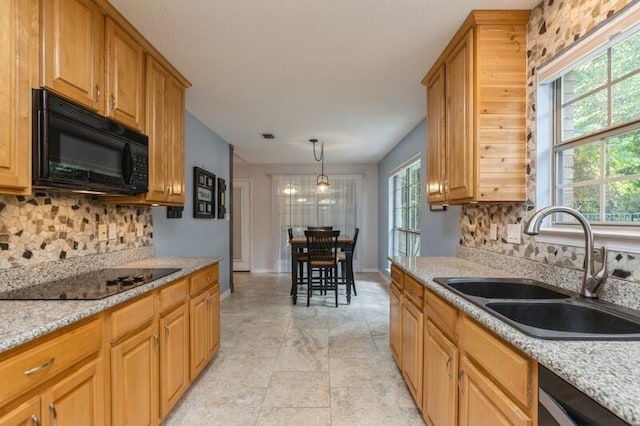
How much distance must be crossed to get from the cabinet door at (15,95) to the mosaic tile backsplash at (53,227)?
42 centimetres

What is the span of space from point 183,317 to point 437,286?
154cm

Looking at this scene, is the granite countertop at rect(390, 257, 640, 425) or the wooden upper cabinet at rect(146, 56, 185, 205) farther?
the wooden upper cabinet at rect(146, 56, 185, 205)

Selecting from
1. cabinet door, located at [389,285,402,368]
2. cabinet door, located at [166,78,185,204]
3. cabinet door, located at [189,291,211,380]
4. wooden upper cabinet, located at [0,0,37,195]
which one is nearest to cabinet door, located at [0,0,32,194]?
wooden upper cabinet, located at [0,0,37,195]

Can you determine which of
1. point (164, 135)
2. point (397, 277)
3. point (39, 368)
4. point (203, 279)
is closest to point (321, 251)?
point (397, 277)

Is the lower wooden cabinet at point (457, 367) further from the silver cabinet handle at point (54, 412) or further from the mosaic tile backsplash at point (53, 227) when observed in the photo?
the mosaic tile backsplash at point (53, 227)

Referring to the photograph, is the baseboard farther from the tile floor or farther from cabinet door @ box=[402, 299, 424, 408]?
cabinet door @ box=[402, 299, 424, 408]

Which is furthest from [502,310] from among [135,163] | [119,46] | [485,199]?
[119,46]

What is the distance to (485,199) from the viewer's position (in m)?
1.84

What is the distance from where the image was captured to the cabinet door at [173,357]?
1763mm

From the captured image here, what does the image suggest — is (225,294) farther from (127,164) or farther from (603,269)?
(603,269)

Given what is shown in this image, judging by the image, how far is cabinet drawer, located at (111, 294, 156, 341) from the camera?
1.36 meters

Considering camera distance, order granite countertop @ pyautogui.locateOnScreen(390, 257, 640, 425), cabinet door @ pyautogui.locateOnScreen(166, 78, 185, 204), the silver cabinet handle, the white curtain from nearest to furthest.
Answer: granite countertop @ pyautogui.locateOnScreen(390, 257, 640, 425), the silver cabinet handle, cabinet door @ pyautogui.locateOnScreen(166, 78, 185, 204), the white curtain

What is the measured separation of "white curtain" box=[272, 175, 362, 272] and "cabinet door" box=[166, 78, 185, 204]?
4.10 metres

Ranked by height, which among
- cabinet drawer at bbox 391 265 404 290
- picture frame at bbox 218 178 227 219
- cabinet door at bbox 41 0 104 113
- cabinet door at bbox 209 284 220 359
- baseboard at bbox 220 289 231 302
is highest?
cabinet door at bbox 41 0 104 113
